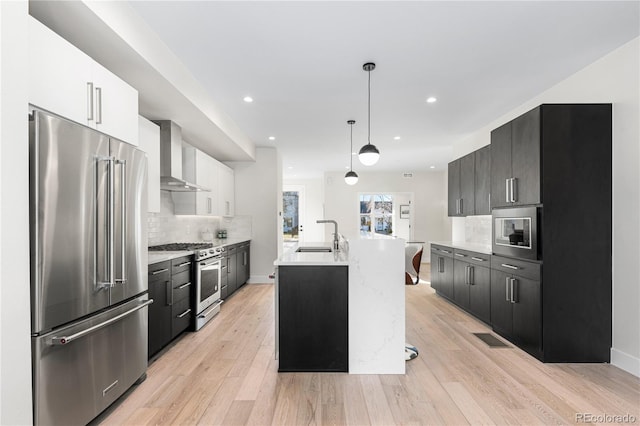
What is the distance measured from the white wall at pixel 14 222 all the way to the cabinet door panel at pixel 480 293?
13.1 feet

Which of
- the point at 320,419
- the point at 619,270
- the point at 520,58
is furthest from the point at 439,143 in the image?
the point at 320,419

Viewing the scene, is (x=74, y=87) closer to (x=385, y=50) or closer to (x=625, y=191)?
(x=385, y=50)

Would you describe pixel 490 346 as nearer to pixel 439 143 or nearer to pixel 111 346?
pixel 111 346

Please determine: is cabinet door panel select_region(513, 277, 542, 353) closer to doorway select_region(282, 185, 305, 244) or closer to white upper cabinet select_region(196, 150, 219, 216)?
white upper cabinet select_region(196, 150, 219, 216)

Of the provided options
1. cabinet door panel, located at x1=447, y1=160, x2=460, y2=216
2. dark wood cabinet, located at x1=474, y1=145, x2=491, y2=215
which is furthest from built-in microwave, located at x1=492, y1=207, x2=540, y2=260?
cabinet door panel, located at x1=447, y1=160, x2=460, y2=216

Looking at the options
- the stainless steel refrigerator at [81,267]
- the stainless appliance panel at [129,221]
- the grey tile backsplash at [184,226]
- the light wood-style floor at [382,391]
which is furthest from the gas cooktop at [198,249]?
the stainless steel refrigerator at [81,267]

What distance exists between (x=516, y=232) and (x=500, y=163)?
2.54 feet

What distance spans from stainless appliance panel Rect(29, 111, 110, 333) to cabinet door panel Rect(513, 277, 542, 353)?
133 inches

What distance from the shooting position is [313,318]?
8.98 feet

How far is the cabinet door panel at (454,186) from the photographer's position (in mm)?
5432

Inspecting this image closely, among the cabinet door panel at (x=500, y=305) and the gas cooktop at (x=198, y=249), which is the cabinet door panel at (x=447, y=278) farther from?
the gas cooktop at (x=198, y=249)

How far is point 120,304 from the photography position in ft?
7.23

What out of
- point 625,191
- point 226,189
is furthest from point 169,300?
point 625,191

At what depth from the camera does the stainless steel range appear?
3.81 meters
